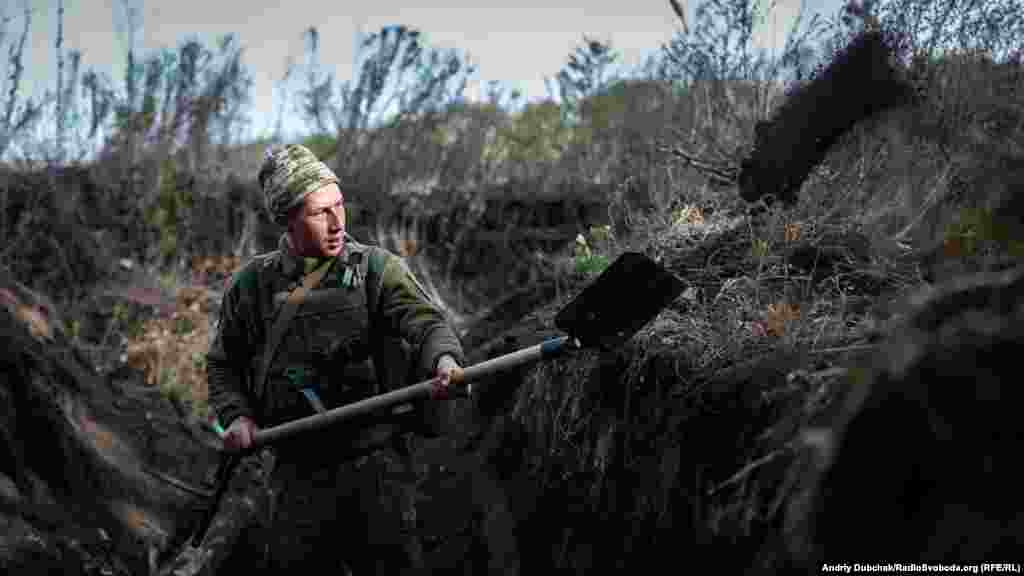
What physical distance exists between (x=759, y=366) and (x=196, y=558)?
3.43m

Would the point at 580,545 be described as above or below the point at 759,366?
below

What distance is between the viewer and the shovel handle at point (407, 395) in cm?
361

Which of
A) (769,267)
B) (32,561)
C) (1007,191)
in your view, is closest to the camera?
(1007,191)

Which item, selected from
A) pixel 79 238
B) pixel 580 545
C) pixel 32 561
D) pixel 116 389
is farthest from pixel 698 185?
pixel 79 238

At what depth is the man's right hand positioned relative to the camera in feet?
12.9

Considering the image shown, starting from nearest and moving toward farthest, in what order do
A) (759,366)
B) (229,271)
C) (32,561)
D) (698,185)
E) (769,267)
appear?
(759,366)
(769,267)
(32,561)
(698,185)
(229,271)

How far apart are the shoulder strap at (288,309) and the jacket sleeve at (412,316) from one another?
0.76 ft

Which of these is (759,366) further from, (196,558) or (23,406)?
(23,406)

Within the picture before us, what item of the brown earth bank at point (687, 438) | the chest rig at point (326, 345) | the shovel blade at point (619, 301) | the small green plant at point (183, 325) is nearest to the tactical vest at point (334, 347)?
the chest rig at point (326, 345)

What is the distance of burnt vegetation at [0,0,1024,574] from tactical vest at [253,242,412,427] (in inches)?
14.4

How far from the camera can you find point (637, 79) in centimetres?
1007

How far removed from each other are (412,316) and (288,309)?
0.45 m

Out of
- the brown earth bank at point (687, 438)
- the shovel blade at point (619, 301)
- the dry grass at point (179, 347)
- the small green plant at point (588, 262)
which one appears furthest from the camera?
the dry grass at point (179, 347)

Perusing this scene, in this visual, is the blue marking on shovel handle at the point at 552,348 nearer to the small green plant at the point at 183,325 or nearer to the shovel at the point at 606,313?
the shovel at the point at 606,313
